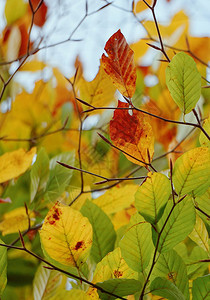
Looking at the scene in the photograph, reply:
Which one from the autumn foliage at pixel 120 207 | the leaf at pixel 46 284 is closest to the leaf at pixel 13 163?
the autumn foliage at pixel 120 207

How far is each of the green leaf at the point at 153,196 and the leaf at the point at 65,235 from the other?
4 cm

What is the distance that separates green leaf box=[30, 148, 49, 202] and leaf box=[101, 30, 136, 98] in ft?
0.55

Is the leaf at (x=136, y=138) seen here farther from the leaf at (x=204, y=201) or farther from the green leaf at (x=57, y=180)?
the green leaf at (x=57, y=180)

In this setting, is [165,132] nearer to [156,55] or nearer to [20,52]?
[156,55]

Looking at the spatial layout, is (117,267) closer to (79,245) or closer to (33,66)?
(79,245)

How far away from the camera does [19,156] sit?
15.5 inches

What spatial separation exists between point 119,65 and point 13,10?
534mm

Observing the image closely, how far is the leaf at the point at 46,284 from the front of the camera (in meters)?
0.32

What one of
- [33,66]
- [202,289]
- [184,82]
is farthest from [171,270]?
[33,66]

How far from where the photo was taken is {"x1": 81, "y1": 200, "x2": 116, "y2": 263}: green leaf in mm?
322

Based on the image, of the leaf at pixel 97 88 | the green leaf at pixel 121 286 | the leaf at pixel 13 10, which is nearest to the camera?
the green leaf at pixel 121 286

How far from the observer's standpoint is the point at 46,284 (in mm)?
323

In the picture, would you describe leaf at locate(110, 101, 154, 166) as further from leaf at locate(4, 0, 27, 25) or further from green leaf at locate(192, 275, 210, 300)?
leaf at locate(4, 0, 27, 25)

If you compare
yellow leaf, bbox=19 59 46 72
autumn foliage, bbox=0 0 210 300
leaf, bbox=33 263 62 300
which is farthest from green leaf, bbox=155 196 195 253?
yellow leaf, bbox=19 59 46 72
